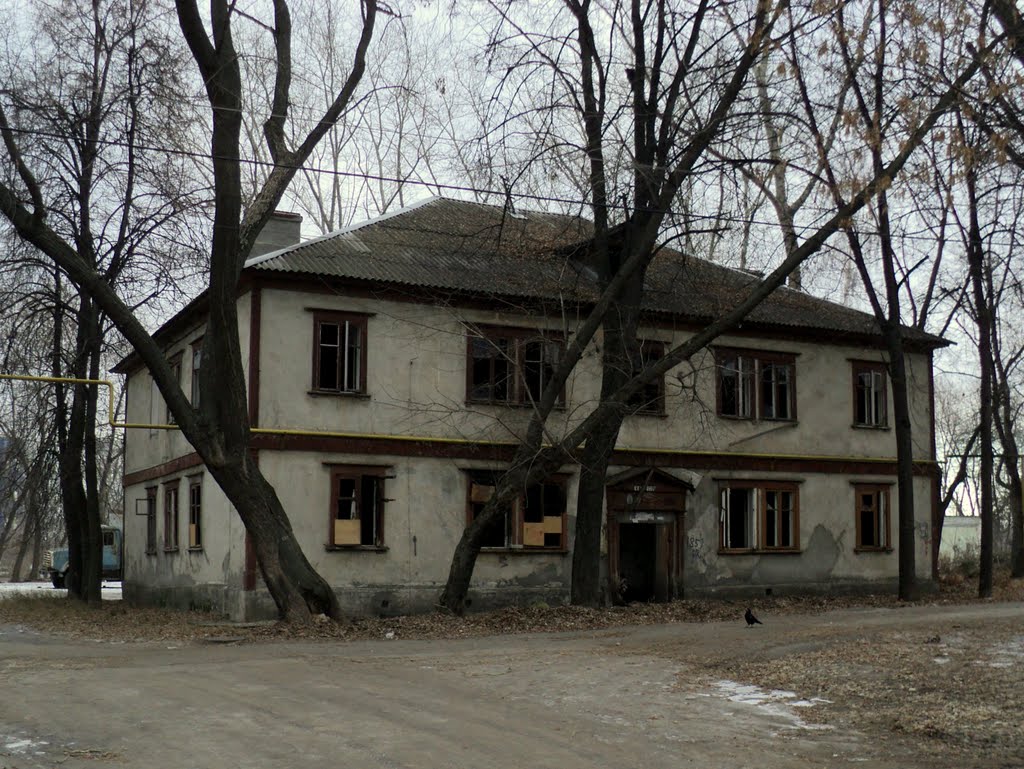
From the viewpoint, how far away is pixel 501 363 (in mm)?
27547

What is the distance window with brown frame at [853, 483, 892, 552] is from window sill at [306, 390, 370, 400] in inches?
532

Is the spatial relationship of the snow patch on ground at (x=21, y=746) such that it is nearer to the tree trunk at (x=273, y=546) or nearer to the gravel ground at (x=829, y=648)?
the gravel ground at (x=829, y=648)

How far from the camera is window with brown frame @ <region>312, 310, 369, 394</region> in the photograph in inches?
994

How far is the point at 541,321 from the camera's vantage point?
27547 mm

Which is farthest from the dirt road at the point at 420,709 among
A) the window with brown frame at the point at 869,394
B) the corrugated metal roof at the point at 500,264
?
the window with brown frame at the point at 869,394

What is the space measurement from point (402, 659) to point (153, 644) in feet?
17.4

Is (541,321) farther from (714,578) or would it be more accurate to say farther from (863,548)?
(863,548)

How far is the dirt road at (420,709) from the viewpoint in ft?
32.8

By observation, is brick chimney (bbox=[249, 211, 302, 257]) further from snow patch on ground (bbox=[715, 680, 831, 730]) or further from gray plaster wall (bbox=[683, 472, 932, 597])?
snow patch on ground (bbox=[715, 680, 831, 730])

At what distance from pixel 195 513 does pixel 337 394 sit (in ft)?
17.6

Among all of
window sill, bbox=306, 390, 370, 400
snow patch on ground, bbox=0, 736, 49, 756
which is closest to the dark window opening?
window sill, bbox=306, 390, 370, 400

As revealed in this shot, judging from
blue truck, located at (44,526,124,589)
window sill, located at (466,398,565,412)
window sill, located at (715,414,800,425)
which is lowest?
blue truck, located at (44,526,124,589)

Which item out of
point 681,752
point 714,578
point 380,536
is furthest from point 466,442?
point 681,752

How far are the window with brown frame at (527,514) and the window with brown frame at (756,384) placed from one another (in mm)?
4985
